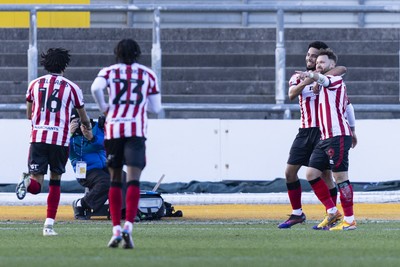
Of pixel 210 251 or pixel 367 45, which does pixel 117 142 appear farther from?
pixel 367 45

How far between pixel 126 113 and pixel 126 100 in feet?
0.34

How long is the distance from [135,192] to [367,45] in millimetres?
10980

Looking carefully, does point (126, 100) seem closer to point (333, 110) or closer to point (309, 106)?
point (333, 110)

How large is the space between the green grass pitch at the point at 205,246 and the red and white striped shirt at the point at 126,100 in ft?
3.02

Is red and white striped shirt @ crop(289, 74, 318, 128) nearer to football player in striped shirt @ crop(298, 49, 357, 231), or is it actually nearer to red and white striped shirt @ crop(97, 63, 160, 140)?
football player in striped shirt @ crop(298, 49, 357, 231)

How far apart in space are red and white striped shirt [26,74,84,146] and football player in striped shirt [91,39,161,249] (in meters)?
1.57

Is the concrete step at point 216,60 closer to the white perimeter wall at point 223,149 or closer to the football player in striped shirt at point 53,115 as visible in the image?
the white perimeter wall at point 223,149

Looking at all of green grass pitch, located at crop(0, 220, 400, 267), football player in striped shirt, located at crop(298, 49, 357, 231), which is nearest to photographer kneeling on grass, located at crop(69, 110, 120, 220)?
green grass pitch, located at crop(0, 220, 400, 267)

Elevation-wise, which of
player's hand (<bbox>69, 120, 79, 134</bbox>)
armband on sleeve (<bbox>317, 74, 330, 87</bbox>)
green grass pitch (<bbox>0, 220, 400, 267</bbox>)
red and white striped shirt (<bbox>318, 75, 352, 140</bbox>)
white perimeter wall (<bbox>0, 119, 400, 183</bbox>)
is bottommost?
green grass pitch (<bbox>0, 220, 400, 267</bbox>)

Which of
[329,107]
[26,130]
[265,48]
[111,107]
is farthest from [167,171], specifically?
[111,107]

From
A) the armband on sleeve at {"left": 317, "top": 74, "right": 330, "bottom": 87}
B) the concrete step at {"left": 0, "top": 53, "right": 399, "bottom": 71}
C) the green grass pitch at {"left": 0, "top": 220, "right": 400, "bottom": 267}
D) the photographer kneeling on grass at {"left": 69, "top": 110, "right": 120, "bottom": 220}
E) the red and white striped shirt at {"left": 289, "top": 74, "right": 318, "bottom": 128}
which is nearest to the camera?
the green grass pitch at {"left": 0, "top": 220, "right": 400, "bottom": 267}

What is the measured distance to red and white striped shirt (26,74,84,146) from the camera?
12.0m

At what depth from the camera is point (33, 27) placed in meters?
17.7

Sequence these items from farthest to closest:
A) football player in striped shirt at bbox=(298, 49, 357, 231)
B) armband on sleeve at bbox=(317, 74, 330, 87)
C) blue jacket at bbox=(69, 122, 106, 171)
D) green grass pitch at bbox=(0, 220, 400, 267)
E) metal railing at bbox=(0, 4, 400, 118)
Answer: metal railing at bbox=(0, 4, 400, 118), blue jacket at bbox=(69, 122, 106, 171), football player in striped shirt at bbox=(298, 49, 357, 231), armband on sleeve at bbox=(317, 74, 330, 87), green grass pitch at bbox=(0, 220, 400, 267)
